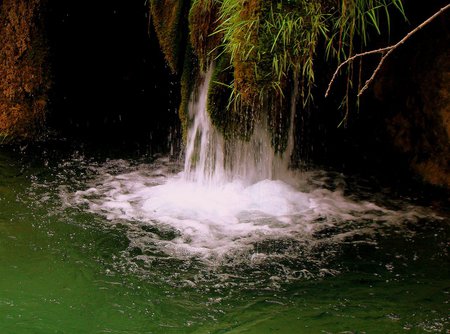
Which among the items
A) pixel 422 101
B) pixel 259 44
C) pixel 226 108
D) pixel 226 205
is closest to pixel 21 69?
pixel 226 108

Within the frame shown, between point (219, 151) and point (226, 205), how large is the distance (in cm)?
51

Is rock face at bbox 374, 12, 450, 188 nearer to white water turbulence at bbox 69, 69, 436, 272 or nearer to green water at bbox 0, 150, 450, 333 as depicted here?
white water turbulence at bbox 69, 69, 436, 272

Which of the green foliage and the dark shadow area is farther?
the dark shadow area

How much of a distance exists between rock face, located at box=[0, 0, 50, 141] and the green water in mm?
2019

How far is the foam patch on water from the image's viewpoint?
4188 millimetres

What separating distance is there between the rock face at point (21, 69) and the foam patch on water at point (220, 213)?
142 centimetres

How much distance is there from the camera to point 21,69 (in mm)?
6227

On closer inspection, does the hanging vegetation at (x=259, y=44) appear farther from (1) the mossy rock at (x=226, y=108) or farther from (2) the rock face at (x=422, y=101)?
(2) the rock face at (x=422, y=101)

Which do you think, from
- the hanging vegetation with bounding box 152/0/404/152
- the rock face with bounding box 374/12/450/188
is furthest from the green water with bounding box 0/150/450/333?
the hanging vegetation with bounding box 152/0/404/152

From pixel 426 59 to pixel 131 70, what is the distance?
369cm

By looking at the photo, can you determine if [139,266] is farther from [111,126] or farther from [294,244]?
[111,126]

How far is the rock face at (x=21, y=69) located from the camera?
20.0 feet

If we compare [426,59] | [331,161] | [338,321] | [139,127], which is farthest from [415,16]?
[139,127]

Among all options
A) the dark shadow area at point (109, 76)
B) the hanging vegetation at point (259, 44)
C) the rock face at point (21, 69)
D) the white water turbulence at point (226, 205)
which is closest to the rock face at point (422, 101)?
the hanging vegetation at point (259, 44)
